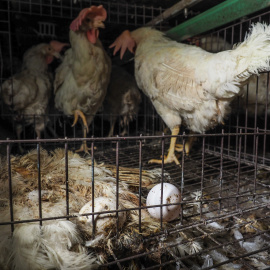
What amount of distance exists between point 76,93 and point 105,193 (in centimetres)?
192

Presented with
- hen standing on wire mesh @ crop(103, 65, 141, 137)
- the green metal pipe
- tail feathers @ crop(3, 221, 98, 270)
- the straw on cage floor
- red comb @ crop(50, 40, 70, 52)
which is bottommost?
the straw on cage floor

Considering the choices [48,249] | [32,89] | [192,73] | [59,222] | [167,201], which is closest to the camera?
[48,249]

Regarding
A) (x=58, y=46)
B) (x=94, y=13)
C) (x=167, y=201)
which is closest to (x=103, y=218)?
(x=167, y=201)

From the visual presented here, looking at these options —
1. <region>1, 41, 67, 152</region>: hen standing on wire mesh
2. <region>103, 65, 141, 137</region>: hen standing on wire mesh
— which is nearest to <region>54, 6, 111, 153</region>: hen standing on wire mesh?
<region>1, 41, 67, 152</region>: hen standing on wire mesh

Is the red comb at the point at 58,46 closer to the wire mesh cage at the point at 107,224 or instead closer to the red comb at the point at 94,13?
the red comb at the point at 94,13

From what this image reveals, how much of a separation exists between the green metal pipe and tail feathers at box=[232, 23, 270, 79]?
30cm

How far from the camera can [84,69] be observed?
2.81 metres

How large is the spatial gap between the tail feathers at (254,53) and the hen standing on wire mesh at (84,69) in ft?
5.17

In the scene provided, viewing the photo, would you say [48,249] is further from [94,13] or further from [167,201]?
[94,13]

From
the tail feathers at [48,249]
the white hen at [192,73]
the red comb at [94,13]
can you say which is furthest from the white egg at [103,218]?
the red comb at [94,13]

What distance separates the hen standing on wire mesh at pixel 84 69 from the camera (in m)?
2.68

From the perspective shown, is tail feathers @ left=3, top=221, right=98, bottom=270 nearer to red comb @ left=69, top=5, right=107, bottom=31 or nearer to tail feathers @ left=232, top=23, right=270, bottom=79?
tail feathers @ left=232, top=23, right=270, bottom=79

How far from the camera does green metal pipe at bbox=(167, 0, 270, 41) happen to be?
6.06 feet

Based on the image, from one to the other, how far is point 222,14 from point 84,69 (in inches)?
60.9
